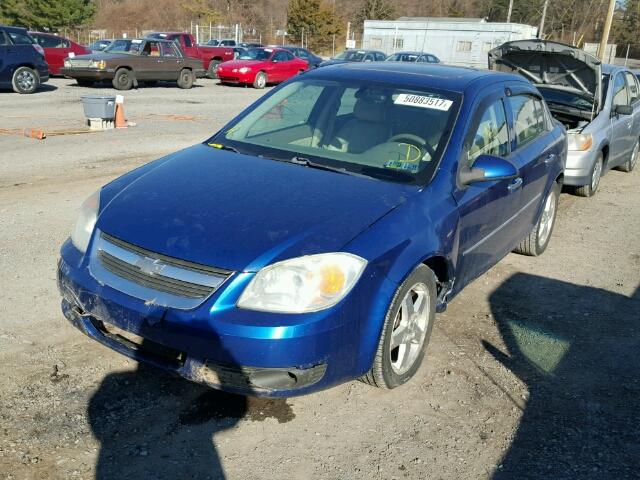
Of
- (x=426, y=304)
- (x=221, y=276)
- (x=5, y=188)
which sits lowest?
(x=5, y=188)

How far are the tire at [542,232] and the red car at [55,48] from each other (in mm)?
19208

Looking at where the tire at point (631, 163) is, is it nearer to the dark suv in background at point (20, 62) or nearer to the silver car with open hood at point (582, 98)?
the silver car with open hood at point (582, 98)

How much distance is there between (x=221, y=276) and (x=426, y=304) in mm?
1344

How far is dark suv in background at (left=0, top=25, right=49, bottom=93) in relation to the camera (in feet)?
52.5

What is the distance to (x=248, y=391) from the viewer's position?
2.90 meters

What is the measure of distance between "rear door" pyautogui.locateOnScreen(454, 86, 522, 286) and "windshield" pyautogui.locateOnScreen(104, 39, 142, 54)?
57.8 feet

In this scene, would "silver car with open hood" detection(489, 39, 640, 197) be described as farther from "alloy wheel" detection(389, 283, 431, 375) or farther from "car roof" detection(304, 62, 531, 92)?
"alloy wheel" detection(389, 283, 431, 375)

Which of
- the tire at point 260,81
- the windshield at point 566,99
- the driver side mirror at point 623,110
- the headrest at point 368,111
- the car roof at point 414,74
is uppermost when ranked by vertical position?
the car roof at point 414,74

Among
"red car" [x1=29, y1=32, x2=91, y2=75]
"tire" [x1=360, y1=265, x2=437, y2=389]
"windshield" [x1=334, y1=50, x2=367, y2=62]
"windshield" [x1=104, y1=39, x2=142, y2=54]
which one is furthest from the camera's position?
"windshield" [x1=334, y1=50, x2=367, y2=62]

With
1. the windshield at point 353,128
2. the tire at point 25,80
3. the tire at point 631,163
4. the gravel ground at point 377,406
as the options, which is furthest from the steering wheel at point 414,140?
the tire at point 25,80

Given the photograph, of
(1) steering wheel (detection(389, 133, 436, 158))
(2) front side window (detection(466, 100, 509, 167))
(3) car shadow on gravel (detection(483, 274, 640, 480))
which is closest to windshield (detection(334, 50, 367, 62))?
(3) car shadow on gravel (detection(483, 274, 640, 480))

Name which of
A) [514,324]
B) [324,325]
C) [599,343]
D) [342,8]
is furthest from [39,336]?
[342,8]

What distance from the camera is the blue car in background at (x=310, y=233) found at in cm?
286

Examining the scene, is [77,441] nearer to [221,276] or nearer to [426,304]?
[221,276]
